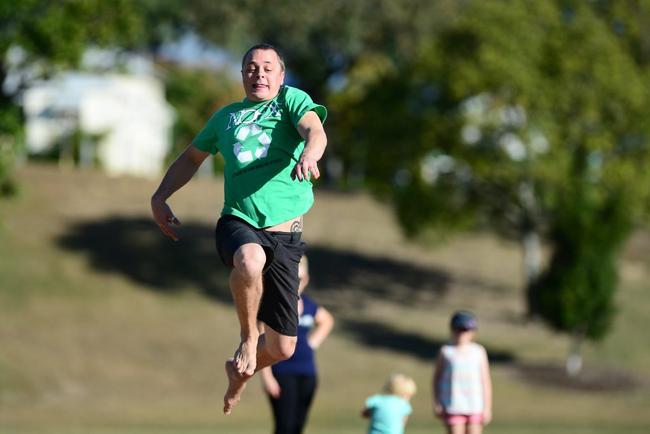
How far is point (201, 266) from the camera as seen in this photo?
38.6 metres

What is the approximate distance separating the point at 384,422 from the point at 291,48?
3895cm

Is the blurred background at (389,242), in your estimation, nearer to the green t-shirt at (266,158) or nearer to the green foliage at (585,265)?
the green foliage at (585,265)

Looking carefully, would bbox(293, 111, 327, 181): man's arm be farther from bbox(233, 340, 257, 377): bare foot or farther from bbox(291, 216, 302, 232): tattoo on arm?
bbox(233, 340, 257, 377): bare foot

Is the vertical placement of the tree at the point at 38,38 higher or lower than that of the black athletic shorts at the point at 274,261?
higher

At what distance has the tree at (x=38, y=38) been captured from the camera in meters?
23.7

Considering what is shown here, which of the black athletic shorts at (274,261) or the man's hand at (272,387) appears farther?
the man's hand at (272,387)

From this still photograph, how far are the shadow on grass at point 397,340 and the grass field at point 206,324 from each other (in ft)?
0.25

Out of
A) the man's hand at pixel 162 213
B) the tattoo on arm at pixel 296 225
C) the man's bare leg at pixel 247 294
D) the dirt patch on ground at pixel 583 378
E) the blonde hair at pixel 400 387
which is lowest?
the man's bare leg at pixel 247 294

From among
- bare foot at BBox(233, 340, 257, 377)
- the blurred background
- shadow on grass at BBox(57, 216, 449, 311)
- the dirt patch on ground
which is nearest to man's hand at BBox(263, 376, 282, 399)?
bare foot at BBox(233, 340, 257, 377)

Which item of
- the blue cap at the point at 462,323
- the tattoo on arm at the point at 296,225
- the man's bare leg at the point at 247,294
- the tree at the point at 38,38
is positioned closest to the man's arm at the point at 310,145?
the tattoo on arm at the point at 296,225

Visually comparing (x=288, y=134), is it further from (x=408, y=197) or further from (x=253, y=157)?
(x=408, y=197)

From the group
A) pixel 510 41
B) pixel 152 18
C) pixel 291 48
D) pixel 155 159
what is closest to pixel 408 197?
pixel 510 41

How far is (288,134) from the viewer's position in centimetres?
682

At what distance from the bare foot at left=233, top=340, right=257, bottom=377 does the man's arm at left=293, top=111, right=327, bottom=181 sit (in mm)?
1410
